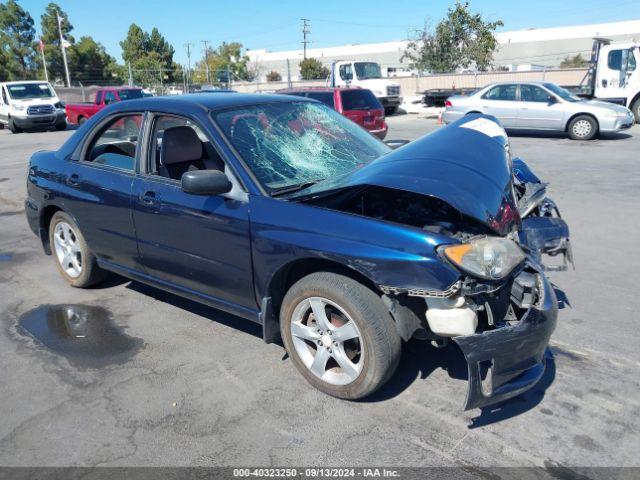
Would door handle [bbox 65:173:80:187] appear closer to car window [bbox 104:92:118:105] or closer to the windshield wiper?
the windshield wiper

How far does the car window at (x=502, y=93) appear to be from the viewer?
15.5 m

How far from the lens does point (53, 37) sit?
2224 inches

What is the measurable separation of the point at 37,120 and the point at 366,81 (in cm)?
1434

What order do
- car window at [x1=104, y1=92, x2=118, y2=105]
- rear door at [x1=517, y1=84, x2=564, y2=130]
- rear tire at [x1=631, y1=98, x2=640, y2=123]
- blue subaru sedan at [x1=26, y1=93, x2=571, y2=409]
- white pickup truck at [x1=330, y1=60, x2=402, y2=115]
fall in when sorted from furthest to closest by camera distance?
white pickup truck at [x1=330, y1=60, x2=402, y2=115], car window at [x1=104, y1=92, x2=118, y2=105], rear tire at [x1=631, y1=98, x2=640, y2=123], rear door at [x1=517, y1=84, x2=564, y2=130], blue subaru sedan at [x1=26, y1=93, x2=571, y2=409]

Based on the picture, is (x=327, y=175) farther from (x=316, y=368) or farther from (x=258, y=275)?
(x=316, y=368)

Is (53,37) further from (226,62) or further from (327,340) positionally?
(327,340)

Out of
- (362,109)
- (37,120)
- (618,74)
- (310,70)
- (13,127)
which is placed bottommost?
(13,127)

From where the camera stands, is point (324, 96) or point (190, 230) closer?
point (190, 230)

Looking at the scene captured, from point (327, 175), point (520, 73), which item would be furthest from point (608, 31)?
point (327, 175)

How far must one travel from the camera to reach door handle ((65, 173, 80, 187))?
465 cm

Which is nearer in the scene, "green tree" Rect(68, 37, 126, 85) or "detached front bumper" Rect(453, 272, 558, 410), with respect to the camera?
"detached front bumper" Rect(453, 272, 558, 410)

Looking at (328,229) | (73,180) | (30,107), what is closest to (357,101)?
(73,180)

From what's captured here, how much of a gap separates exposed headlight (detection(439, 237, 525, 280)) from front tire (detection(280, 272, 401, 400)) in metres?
0.50

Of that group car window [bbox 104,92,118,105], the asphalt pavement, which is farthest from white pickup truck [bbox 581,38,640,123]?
car window [bbox 104,92,118,105]
